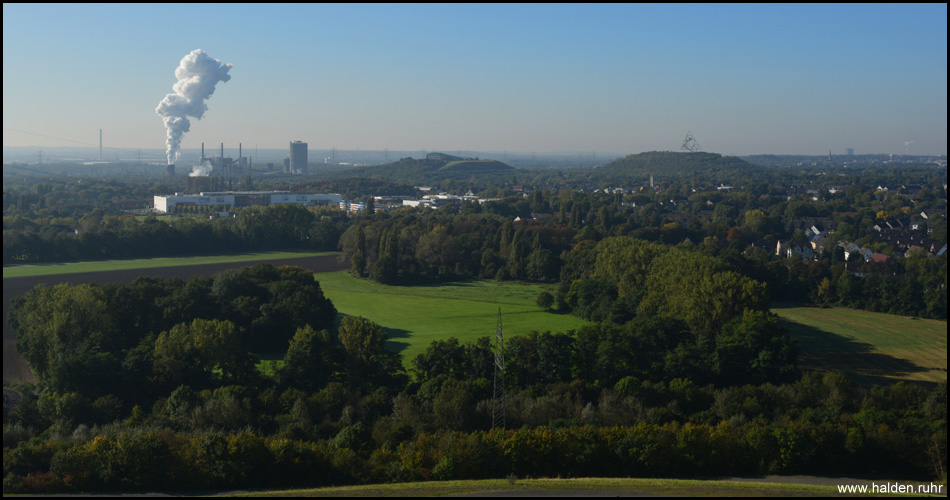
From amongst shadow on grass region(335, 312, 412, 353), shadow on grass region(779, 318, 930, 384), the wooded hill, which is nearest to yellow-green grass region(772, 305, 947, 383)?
shadow on grass region(779, 318, 930, 384)

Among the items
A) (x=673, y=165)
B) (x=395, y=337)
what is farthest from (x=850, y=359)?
(x=673, y=165)

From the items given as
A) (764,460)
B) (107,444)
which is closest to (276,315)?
(107,444)

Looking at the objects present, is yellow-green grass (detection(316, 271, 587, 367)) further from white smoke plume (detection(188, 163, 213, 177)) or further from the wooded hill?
the wooded hill

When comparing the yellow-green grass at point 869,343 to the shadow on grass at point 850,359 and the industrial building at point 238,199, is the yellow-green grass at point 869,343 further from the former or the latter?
the industrial building at point 238,199

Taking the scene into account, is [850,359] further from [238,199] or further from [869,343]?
[238,199]

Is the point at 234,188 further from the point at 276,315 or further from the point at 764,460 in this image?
the point at 764,460

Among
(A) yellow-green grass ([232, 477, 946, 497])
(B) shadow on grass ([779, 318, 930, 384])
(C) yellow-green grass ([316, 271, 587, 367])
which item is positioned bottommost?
(B) shadow on grass ([779, 318, 930, 384])
